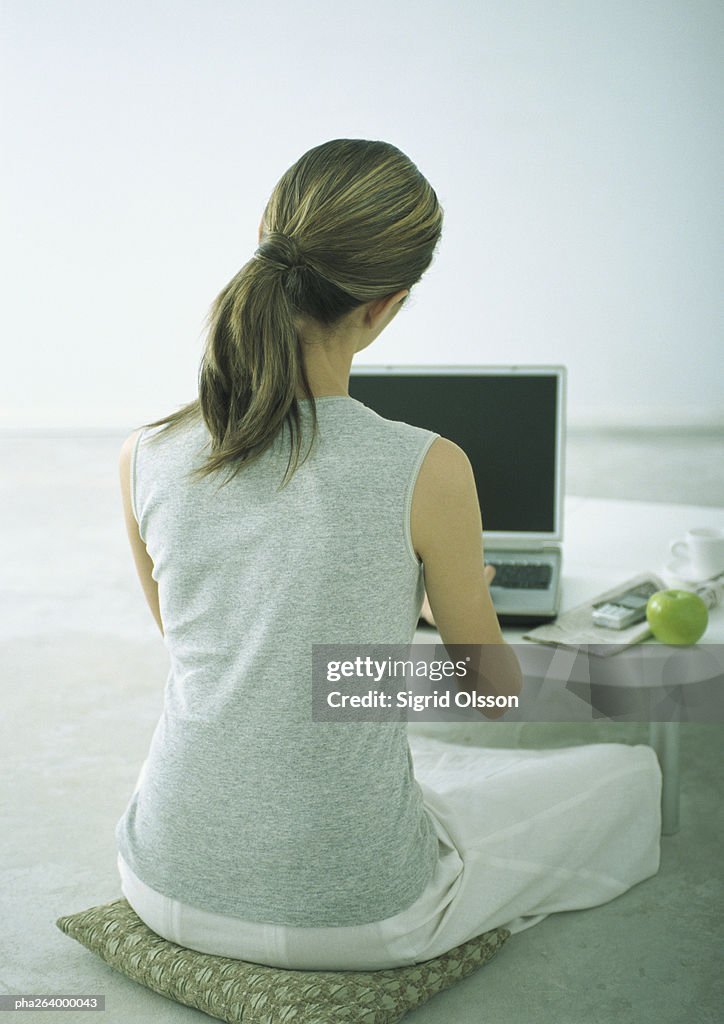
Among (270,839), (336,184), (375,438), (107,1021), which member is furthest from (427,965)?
(336,184)

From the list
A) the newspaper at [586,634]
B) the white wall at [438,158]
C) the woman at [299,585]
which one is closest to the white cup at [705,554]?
the newspaper at [586,634]

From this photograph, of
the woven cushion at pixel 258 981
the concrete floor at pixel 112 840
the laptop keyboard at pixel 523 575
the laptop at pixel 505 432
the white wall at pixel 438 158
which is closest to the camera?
the woven cushion at pixel 258 981

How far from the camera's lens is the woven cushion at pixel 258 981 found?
1294mm

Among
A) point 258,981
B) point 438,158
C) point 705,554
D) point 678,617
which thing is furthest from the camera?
point 438,158

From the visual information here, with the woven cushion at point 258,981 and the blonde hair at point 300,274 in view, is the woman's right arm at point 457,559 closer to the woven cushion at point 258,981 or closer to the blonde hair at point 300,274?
the blonde hair at point 300,274

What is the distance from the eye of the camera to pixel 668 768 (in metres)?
2.01

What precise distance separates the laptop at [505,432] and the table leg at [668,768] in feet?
1.14

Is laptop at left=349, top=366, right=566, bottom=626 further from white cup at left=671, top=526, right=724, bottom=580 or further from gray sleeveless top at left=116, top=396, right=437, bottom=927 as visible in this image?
gray sleeveless top at left=116, top=396, right=437, bottom=927

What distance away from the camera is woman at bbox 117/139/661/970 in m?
1.18

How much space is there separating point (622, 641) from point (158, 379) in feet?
16.6

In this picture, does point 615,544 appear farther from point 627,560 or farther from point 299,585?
point 299,585

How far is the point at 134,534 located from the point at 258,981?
0.56m

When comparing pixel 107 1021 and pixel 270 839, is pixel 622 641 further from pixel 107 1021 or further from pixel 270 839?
pixel 107 1021

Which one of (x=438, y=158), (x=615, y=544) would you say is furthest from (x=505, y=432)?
(x=438, y=158)
